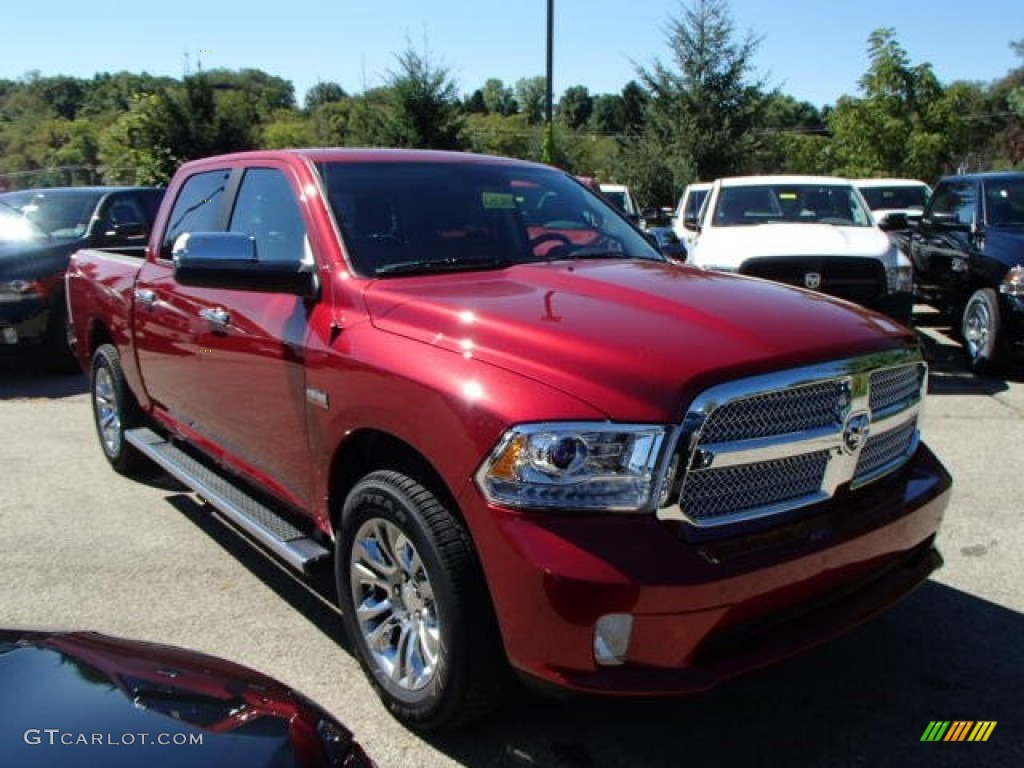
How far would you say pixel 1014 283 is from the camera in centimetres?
811

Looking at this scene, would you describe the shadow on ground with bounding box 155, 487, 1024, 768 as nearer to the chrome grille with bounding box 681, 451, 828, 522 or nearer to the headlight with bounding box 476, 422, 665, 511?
the chrome grille with bounding box 681, 451, 828, 522

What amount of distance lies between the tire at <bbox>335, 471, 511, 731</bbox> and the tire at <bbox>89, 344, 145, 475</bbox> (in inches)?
116

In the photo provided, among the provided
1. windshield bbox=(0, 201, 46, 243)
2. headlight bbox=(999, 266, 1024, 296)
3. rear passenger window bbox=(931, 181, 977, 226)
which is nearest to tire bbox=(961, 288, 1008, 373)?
headlight bbox=(999, 266, 1024, 296)

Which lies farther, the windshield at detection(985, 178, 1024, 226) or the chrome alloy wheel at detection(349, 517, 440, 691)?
the windshield at detection(985, 178, 1024, 226)

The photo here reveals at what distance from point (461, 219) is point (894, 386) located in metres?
1.87

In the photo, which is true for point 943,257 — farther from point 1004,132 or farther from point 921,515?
point 1004,132

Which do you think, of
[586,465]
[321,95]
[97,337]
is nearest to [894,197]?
[97,337]

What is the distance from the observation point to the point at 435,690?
2748 mm

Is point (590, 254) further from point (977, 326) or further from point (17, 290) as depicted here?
point (17, 290)

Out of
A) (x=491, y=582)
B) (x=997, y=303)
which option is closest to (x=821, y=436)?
(x=491, y=582)

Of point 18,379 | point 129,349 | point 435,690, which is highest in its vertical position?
point 129,349

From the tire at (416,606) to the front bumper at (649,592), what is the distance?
0.14 m

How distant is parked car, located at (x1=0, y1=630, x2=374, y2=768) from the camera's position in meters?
1.58

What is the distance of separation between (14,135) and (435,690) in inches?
Answer: 4111
